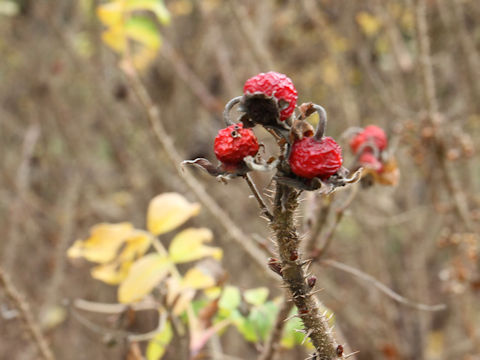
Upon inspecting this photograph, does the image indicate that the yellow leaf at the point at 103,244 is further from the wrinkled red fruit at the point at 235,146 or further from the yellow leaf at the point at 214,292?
the wrinkled red fruit at the point at 235,146

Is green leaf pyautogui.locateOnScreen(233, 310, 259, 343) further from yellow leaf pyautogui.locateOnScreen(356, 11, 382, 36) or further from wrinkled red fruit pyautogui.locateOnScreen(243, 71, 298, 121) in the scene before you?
yellow leaf pyautogui.locateOnScreen(356, 11, 382, 36)

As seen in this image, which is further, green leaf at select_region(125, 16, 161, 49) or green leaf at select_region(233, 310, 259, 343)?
green leaf at select_region(125, 16, 161, 49)

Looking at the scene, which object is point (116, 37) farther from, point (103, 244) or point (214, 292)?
point (214, 292)

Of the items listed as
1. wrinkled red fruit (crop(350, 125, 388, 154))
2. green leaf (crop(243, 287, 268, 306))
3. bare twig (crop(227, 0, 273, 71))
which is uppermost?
bare twig (crop(227, 0, 273, 71))

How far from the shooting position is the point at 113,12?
1.66 metres

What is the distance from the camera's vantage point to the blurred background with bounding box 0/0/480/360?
266 centimetres

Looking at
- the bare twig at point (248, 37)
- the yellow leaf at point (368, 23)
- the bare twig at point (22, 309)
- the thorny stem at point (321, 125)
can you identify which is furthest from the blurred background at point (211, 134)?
the thorny stem at point (321, 125)

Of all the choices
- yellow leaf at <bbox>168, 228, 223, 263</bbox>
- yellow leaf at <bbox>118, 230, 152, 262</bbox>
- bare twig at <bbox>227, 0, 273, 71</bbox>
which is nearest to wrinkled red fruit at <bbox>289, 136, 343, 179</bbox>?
yellow leaf at <bbox>168, 228, 223, 263</bbox>

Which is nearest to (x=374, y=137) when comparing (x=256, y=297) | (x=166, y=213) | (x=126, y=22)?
(x=256, y=297)

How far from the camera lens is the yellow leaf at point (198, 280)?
3.91 feet

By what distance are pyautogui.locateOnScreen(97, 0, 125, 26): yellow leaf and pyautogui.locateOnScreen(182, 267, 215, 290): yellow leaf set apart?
909 mm

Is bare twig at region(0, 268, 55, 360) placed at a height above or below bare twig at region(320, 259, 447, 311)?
above

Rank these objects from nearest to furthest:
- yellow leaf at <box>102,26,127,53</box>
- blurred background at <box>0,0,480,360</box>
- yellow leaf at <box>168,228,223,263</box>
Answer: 1. yellow leaf at <box>168,228,223,263</box>
2. yellow leaf at <box>102,26,127,53</box>
3. blurred background at <box>0,0,480,360</box>

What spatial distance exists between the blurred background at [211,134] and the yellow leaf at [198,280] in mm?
1287
